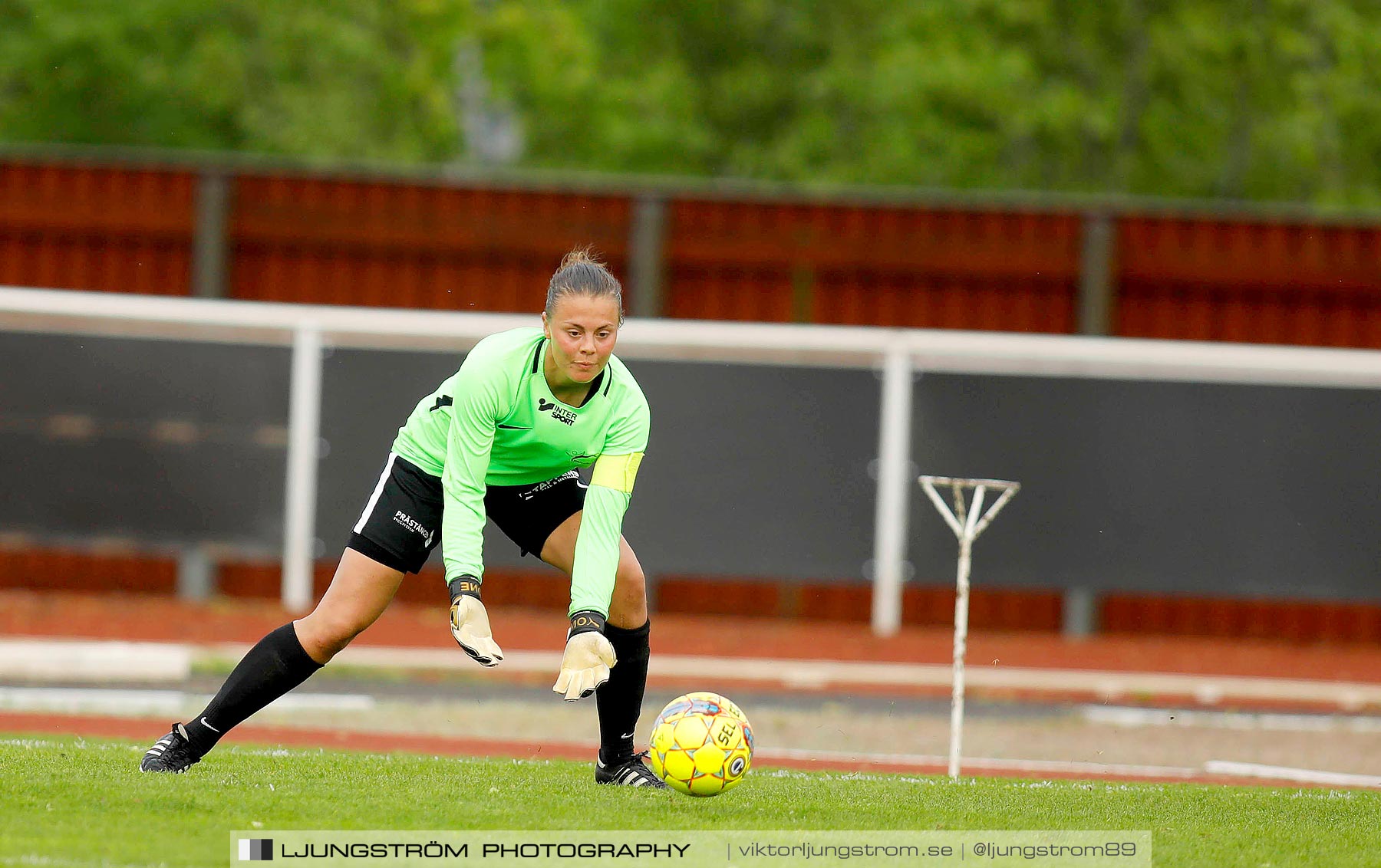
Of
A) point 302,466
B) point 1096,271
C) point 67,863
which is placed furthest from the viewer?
point 1096,271

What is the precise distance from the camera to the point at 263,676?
6.32 metres

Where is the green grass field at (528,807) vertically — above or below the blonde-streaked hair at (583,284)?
below

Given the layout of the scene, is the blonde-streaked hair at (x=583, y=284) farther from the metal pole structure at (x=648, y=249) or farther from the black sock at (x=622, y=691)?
the metal pole structure at (x=648, y=249)

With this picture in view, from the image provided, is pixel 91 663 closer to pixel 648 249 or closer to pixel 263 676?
pixel 263 676

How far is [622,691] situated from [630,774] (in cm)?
36

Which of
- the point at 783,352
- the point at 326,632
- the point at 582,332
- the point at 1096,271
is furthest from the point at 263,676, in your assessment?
the point at 1096,271

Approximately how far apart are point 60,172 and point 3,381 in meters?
2.48

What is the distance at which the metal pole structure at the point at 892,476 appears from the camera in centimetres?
1509

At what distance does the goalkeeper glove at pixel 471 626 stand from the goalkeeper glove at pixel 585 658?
0.76ft

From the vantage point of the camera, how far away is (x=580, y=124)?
30766mm

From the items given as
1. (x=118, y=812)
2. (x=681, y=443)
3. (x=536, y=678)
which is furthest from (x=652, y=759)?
(x=681, y=443)

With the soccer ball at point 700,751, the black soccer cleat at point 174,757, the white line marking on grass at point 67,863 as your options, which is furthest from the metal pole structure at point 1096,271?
the white line marking on grass at point 67,863

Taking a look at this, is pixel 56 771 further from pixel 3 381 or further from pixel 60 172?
pixel 60 172

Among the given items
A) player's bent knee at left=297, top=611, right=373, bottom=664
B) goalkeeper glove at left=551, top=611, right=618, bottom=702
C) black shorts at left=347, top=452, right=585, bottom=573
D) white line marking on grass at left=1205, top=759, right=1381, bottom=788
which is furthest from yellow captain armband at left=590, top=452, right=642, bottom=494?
white line marking on grass at left=1205, top=759, right=1381, bottom=788
